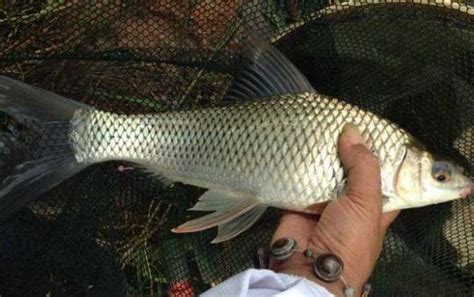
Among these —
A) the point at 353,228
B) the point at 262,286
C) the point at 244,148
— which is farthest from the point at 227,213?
the point at 262,286

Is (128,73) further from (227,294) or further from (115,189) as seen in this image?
(227,294)

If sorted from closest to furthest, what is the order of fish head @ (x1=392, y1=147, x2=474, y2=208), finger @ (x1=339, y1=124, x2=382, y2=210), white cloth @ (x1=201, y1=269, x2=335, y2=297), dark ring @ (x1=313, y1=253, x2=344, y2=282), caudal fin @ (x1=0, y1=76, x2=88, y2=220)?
white cloth @ (x1=201, y1=269, x2=335, y2=297) → dark ring @ (x1=313, y1=253, x2=344, y2=282) → finger @ (x1=339, y1=124, x2=382, y2=210) → fish head @ (x1=392, y1=147, x2=474, y2=208) → caudal fin @ (x1=0, y1=76, x2=88, y2=220)

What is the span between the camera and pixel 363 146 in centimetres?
163

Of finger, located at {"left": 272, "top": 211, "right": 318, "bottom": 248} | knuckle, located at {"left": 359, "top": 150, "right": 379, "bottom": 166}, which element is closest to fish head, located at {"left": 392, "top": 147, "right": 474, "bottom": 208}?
knuckle, located at {"left": 359, "top": 150, "right": 379, "bottom": 166}

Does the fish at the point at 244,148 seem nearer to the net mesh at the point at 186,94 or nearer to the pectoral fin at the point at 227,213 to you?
the pectoral fin at the point at 227,213

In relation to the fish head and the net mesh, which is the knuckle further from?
the net mesh

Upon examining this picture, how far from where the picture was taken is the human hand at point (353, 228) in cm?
152

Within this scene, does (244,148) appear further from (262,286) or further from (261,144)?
(262,286)

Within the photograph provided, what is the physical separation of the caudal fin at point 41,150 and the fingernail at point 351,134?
73 centimetres

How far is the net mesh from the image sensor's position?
1.92m

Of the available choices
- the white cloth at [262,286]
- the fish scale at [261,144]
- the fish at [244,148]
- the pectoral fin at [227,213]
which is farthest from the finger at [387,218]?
the white cloth at [262,286]

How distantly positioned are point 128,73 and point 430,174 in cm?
101

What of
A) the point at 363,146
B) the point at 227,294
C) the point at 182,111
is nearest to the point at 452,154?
the point at 363,146

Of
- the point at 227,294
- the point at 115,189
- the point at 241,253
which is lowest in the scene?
the point at 241,253
